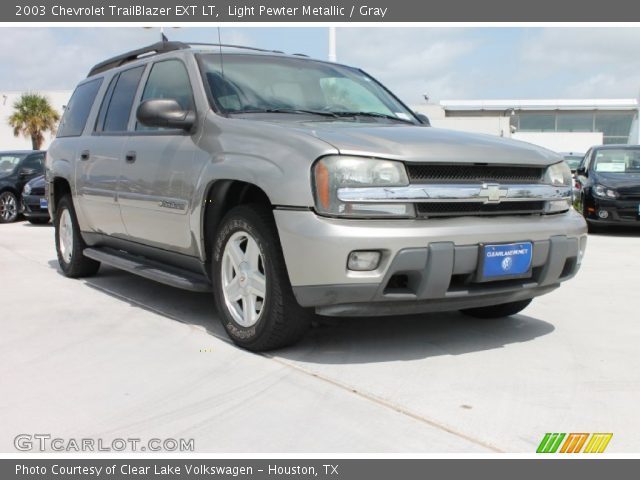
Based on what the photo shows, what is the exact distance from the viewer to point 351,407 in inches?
122

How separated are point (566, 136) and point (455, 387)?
40610mm

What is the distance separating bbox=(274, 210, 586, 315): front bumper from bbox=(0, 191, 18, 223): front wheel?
38.9 feet

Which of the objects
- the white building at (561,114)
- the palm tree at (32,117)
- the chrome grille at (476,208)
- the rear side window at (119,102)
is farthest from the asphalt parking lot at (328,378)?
the palm tree at (32,117)

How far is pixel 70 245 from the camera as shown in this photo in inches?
257

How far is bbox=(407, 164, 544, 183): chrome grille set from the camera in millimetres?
3620

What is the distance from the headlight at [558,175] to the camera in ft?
13.7

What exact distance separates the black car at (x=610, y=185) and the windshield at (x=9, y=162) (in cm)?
1082

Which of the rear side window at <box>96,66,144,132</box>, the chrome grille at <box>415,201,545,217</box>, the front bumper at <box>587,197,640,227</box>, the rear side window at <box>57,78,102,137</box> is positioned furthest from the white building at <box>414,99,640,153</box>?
the chrome grille at <box>415,201,545,217</box>

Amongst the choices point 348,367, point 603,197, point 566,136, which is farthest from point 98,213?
point 566,136

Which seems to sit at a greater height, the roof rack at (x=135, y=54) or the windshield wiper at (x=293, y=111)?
the roof rack at (x=135, y=54)

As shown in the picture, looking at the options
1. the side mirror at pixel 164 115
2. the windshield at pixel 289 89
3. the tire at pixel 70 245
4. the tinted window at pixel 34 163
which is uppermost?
the windshield at pixel 289 89

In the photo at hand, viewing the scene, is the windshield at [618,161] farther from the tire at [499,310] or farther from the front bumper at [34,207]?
the front bumper at [34,207]

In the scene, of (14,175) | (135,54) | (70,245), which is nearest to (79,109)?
(135,54)

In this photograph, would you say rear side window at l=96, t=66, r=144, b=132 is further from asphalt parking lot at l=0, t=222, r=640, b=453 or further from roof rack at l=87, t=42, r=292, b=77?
asphalt parking lot at l=0, t=222, r=640, b=453
